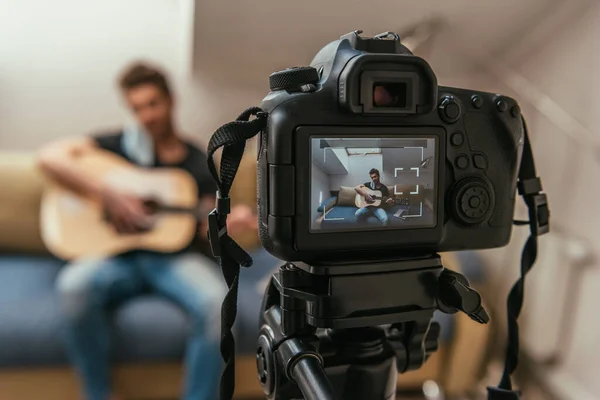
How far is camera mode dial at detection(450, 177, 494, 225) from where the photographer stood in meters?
0.54

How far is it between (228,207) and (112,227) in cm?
133

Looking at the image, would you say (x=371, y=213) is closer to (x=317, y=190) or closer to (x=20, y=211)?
(x=317, y=190)

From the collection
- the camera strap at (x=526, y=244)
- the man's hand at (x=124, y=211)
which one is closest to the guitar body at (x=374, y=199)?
the camera strap at (x=526, y=244)

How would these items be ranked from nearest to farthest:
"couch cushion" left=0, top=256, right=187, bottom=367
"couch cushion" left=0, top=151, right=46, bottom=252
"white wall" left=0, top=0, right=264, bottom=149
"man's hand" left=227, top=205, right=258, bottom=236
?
1. "couch cushion" left=0, top=256, right=187, bottom=367
2. "man's hand" left=227, top=205, right=258, bottom=236
3. "couch cushion" left=0, top=151, right=46, bottom=252
4. "white wall" left=0, top=0, right=264, bottom=149

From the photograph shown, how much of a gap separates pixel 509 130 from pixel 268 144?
265 millimetres

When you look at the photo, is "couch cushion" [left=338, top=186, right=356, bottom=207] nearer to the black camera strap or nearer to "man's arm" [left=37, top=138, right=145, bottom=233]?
the black camera strap

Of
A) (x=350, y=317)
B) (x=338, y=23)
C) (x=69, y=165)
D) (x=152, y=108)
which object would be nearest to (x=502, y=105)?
(x=350, y=317)

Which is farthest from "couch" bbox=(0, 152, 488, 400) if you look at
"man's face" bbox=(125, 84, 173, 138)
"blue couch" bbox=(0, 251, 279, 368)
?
"man's face" bbox=(125, 84, 173, 138)

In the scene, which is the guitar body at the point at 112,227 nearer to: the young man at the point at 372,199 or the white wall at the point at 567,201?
the white wall at the point at 567,201

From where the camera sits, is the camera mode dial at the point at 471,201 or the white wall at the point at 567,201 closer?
the camera mode dial at the point at 471,201

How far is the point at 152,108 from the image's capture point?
177 centimetres

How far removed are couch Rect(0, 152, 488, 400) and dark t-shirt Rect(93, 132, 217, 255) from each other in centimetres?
19

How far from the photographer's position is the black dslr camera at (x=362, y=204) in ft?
1.60

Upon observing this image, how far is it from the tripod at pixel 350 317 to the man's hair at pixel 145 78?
1.37m
